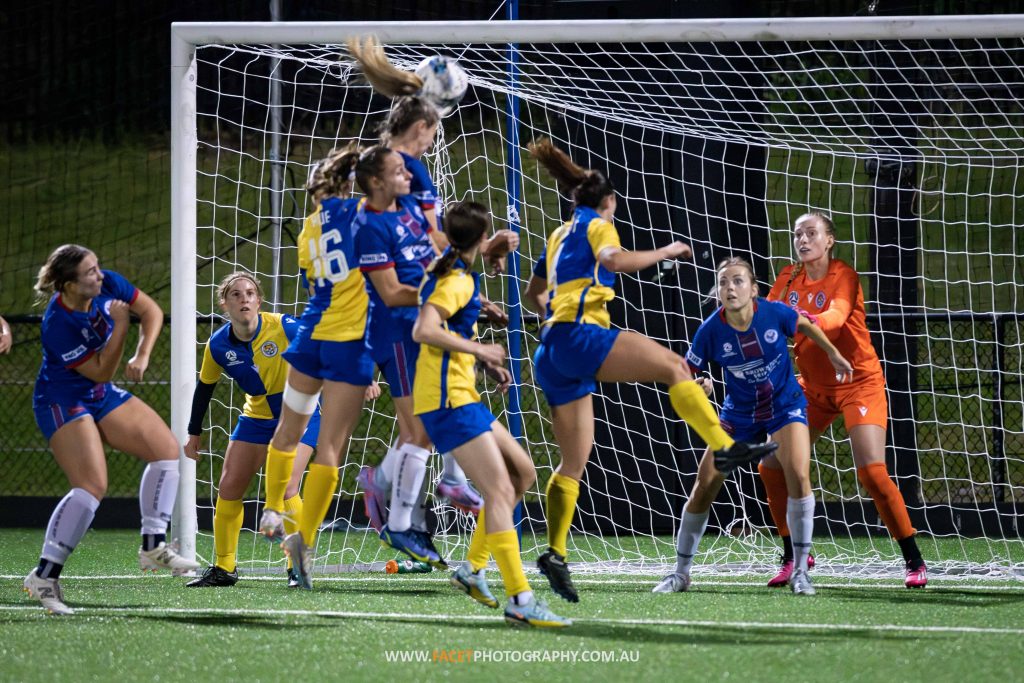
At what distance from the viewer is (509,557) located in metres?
4.12

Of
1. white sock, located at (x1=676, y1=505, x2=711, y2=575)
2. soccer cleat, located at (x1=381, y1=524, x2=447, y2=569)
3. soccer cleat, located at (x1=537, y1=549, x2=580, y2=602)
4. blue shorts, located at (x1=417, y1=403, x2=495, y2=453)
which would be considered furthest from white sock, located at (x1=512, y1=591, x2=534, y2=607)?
white sock, located at (x1=676, y1=505, x2=711, y2=575)

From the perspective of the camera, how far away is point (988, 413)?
9.30 meters

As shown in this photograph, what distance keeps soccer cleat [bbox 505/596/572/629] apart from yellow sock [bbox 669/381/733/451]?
910 millimetres

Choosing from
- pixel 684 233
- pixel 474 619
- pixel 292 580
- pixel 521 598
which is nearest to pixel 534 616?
pixel 521 598

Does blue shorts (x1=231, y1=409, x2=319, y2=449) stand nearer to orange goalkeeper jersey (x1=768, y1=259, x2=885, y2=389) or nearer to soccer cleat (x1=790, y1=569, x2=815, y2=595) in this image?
soccer cleat (x1=790, y1=569, x2=815, y2=595)

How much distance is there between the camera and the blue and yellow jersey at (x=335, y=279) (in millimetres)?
4934

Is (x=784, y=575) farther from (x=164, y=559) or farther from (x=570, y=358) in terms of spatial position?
(x=164, y=559)

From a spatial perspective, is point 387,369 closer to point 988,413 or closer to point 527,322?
point 527,322

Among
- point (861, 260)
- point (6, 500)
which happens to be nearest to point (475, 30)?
point (6, 500)

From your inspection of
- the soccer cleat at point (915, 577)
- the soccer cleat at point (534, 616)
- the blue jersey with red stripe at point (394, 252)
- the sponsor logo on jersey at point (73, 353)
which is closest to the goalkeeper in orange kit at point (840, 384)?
the soccer cleat at point (915, 577)

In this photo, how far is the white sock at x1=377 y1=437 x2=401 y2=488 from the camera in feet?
16.6

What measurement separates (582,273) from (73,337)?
1.97 metres

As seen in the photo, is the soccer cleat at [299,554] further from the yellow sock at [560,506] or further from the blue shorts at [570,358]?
the blue shorts at [570,358]

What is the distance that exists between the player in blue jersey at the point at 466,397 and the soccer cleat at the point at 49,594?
1556 millimetres
